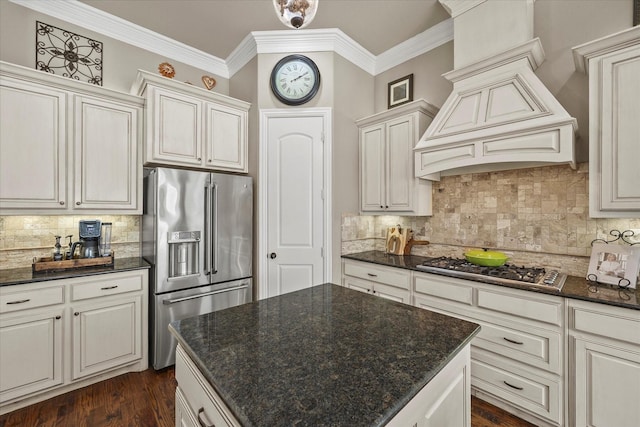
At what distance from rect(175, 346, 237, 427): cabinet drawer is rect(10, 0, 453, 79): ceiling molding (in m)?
2.89

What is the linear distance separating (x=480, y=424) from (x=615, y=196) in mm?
1612

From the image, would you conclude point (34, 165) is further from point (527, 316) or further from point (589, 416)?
point (589, 416)

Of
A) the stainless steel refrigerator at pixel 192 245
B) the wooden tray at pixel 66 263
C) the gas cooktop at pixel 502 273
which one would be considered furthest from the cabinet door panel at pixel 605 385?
the wooden tray at pixel 66 263

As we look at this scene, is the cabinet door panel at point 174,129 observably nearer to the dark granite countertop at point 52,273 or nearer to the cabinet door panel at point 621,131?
the dark granite countertop at point 52,273

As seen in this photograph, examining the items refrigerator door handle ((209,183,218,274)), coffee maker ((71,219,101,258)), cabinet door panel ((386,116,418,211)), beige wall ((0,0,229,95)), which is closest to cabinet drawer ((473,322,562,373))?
cabinet door panel ((386,116,418,211))

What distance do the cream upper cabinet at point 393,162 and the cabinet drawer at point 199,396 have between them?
7.40 feet

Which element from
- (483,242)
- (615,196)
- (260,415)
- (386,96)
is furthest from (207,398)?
(386,96)

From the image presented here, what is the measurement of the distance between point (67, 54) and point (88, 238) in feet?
5.42

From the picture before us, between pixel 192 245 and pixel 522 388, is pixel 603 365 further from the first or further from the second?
pixel 192 245

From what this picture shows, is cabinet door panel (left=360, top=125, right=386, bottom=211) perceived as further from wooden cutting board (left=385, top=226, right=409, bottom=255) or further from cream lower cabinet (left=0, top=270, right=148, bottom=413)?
cream lower cabinet (left=0, top=270, right=148, bottom=413)

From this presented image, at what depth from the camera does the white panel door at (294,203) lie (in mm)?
2875

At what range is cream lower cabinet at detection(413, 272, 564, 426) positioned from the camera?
66.8 inches

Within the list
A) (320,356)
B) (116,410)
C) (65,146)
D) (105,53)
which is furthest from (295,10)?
(116,410)

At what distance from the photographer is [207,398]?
857mm
